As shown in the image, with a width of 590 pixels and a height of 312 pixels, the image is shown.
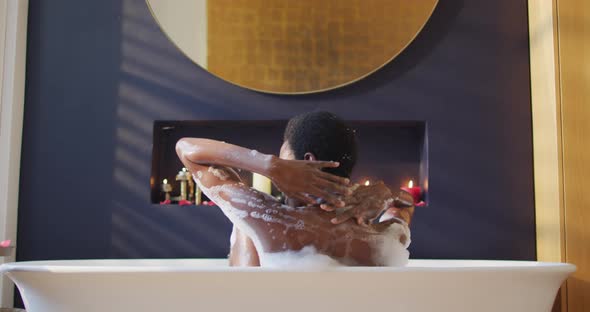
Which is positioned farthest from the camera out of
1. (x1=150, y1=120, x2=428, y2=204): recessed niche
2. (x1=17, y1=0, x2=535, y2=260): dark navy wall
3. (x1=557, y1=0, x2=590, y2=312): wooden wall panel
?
(x1=150, y1=120, x2=428, y2=204): recessed niche

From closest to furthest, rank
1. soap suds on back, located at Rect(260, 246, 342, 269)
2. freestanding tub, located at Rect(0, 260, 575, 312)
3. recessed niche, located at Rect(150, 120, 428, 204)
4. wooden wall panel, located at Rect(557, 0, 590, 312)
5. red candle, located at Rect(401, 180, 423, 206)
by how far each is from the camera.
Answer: freestanding tub, located at Rect(0, 260, 575, 312) < soap suds on back, located at Rect(260, 246, 342, 269) < wooden wall panel, located at Rect(557, 0, 590, 312) < red candle, located at Rect(401, 180, 423, 206) < recessed niche, located at Rect(150, 120, 428, 204)

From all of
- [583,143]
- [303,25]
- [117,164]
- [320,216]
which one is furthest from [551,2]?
Answer: [117,164]

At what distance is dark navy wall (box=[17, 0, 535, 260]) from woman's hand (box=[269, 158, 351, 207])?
1.31m

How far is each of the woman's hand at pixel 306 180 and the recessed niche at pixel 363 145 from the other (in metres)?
1.46

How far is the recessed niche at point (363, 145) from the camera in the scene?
2791 mm

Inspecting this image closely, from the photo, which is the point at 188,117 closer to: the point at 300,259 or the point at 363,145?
the point at 363,145

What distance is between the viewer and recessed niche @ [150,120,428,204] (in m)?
2.79

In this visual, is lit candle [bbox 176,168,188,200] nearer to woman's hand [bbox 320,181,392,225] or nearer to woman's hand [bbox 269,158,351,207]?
woman's hand [bbox 320,181,392,225]

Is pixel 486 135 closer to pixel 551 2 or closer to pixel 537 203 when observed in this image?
pixel 537 203

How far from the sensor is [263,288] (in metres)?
1.18

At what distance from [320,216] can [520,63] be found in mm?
1621

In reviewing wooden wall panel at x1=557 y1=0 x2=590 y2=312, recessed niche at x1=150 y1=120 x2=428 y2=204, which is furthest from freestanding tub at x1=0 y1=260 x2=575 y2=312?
recessed niche at x1=150 y1=120 x2=428 y2=204

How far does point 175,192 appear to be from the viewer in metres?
2.80

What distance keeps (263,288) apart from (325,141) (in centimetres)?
39
